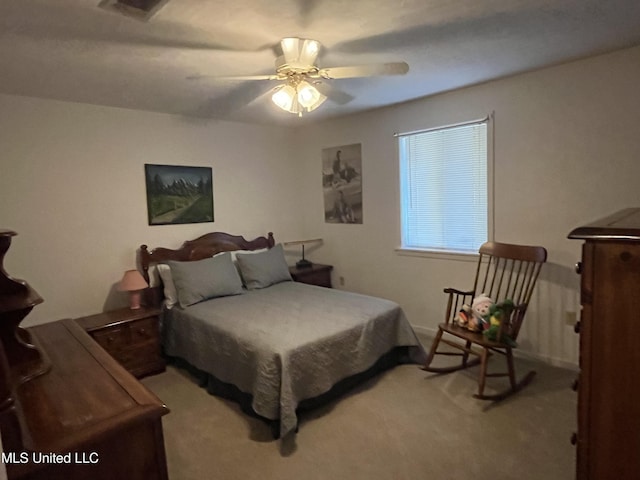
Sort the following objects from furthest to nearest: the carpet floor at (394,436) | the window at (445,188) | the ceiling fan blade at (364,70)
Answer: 1. the window at (445,188)
2. the ceiling fan blade at (364,70)
3. the carpet floor at (394,436)

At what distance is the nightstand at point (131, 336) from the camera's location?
303 cm

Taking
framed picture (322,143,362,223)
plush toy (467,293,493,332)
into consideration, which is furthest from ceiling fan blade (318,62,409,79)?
framed picture (322,143,362,223)

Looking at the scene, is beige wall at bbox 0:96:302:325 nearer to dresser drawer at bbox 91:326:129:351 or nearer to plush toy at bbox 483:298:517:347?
dresser drawer at bbox 91:326:129:351

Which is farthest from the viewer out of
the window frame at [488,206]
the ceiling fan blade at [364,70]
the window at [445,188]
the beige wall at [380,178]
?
the window at [445,188]

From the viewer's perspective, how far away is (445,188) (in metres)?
3.67

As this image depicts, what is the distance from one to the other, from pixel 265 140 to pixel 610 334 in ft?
13.2

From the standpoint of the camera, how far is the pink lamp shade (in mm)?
3291

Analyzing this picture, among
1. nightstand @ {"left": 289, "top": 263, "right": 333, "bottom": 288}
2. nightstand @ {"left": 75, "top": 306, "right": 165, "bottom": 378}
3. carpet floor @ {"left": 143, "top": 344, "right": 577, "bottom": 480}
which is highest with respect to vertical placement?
nightstand @ {"left": 289, "top": 263, "right": 333, "bottom": 288}

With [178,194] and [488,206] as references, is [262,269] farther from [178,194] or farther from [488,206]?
[488,206]

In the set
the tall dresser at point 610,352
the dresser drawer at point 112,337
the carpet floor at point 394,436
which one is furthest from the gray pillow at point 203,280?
the tall dresser at point 610,352

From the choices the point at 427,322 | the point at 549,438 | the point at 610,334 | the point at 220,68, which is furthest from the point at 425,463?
the point at 220,68

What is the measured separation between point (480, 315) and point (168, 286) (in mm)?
2584

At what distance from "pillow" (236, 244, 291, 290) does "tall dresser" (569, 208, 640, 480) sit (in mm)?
2972

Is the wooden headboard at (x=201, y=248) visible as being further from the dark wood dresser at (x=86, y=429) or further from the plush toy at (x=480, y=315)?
the plush toy at (x=480, y=315)
